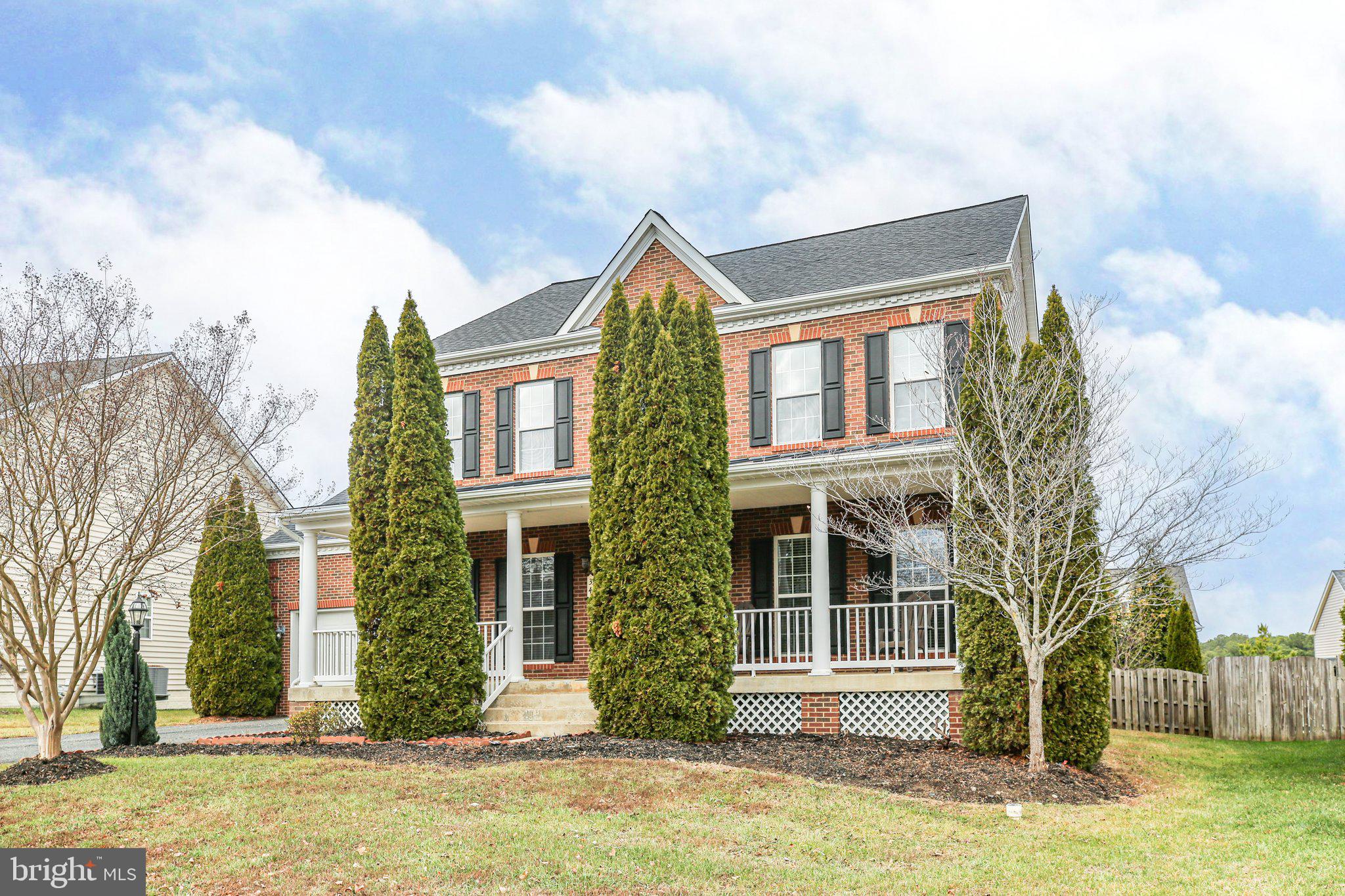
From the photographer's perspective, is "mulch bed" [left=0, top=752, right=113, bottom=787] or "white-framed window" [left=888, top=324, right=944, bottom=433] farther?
"white-framed window" [left=888, top=324, right=944, bottom=433]

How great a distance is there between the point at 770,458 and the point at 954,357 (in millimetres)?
2891

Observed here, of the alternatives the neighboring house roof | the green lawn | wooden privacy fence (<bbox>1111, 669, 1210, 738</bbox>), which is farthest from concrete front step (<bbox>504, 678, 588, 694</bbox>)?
the neighboring house roof

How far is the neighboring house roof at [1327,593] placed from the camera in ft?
131

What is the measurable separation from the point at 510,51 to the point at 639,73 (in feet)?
6.97

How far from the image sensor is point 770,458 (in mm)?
14844

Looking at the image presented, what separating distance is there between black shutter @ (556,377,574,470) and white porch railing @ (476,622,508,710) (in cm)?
326

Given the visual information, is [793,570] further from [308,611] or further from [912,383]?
[308,611]

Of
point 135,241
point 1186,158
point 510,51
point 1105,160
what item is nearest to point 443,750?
point 135,241

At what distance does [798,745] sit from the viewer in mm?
12445

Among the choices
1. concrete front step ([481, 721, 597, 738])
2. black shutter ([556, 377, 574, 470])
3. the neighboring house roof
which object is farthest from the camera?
the neighboring house roof

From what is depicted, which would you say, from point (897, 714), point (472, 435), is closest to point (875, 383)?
point (897, 714)

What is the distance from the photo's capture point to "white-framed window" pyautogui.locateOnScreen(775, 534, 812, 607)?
15875 millimetres

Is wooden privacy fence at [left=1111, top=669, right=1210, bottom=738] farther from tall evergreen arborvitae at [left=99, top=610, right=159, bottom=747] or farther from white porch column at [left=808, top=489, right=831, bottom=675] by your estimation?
tall evergreen arborvitae at [left=99, top=610, right=159, bottom=747]

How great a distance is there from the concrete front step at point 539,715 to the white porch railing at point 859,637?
7.20 ft
